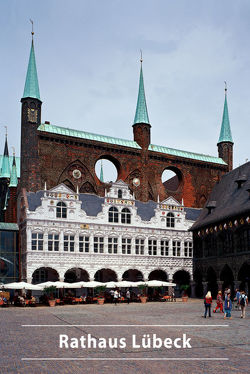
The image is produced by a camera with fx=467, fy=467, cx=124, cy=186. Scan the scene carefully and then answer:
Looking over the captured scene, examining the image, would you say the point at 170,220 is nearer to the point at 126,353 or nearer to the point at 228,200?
the point at 228,200

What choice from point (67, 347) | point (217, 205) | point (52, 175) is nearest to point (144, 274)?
point (217, 205)

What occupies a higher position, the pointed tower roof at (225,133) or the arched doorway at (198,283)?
the pointed tower roof at (225,133)

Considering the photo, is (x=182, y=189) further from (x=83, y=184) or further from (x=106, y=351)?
(x=106, y=351)

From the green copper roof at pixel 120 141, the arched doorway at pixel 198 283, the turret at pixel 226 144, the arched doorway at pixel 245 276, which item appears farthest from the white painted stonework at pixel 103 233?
the turret at pixel 226 144

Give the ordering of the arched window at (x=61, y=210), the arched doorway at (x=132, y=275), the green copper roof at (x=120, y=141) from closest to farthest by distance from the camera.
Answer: the arched window at (x=61, y=210) → the arched doorway at (x=132, y=275) → the green copper roof at (x=120, y=141)

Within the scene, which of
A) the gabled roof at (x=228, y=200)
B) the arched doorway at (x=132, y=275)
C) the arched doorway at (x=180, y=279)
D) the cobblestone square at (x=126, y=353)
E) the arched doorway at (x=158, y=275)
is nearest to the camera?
the cobblestone square at (x=126, y=353)

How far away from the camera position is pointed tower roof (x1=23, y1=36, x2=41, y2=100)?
58.0 m

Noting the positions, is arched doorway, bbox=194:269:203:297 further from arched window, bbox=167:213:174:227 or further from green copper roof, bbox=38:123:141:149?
green copper roof, bbox=38:123:141:149

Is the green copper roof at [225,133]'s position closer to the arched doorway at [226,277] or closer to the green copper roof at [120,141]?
the green copper roof at [120,141]

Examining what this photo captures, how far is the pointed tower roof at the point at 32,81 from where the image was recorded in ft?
190

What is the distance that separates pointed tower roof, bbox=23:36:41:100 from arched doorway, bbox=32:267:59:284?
21.3m

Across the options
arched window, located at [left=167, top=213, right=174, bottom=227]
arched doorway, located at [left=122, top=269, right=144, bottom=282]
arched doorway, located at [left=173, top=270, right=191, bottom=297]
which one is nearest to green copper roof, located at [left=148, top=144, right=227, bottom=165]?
arched window, located at [left=167, top=213, right=174, bottom=227]

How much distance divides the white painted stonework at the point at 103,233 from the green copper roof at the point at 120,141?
33.6ft

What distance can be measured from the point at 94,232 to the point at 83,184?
995 centimetres
